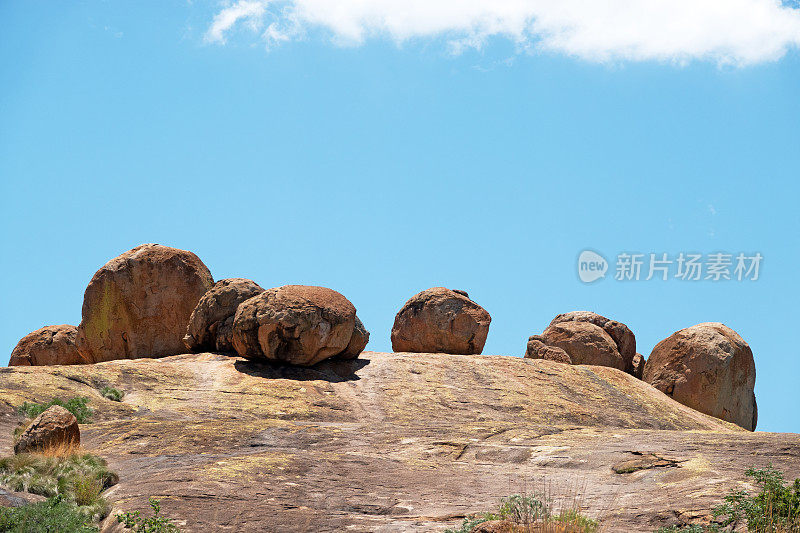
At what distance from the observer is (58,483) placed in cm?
1078

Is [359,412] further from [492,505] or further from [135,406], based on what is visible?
[492,505]

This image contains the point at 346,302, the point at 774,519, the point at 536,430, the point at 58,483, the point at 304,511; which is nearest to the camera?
the point at 774,519

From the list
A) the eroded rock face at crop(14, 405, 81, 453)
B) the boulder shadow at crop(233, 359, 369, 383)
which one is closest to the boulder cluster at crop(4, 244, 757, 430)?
the boulder shadow at crop(233, 359, 369, 383)

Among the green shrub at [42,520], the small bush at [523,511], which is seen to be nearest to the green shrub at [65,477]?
the green shrub at [42,520]

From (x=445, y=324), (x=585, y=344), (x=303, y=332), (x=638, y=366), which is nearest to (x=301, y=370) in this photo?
(x=303, y=332)

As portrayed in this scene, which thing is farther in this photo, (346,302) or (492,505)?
(346,302)

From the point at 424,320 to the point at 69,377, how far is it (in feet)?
38.5

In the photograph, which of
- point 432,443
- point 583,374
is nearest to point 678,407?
point 583,374

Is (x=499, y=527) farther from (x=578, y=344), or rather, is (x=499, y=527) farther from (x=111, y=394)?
(x=578, y=344)

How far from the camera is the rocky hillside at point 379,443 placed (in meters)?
9.22

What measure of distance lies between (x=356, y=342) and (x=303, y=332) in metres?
2.24

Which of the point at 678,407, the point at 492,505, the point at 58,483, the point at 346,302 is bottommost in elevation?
the point at 58,483

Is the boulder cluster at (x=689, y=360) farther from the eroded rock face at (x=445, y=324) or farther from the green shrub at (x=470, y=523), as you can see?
the green shrub at (x=470, y=523)

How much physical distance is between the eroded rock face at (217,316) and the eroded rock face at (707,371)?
14.4 meters
